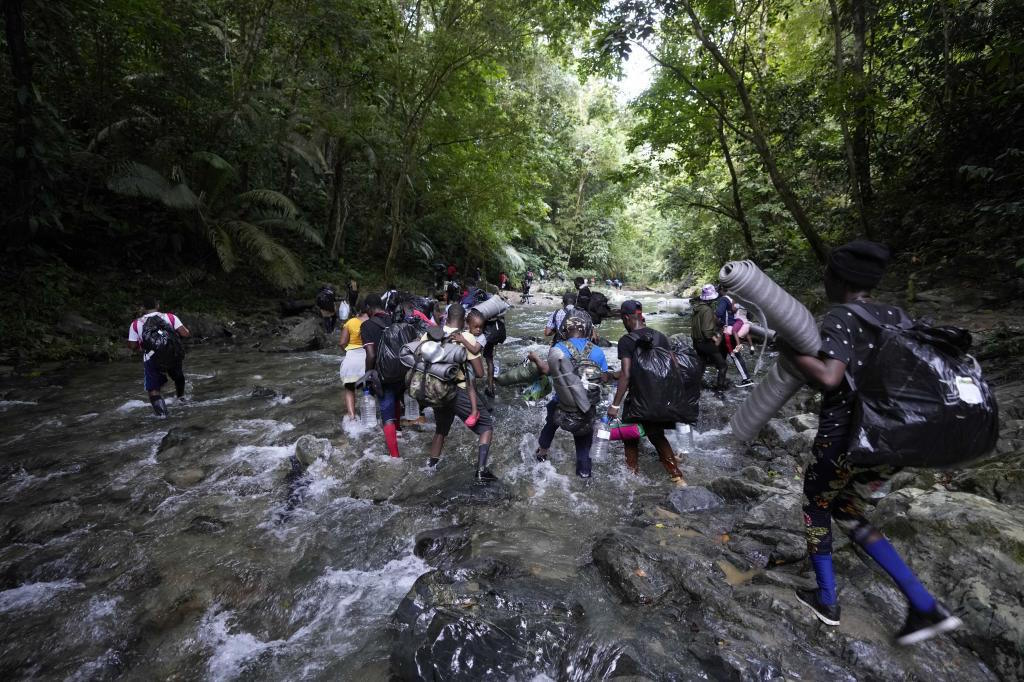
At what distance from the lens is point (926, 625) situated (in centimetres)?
237

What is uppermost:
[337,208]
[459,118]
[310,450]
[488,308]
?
[459,118]

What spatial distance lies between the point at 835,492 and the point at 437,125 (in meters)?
16.5

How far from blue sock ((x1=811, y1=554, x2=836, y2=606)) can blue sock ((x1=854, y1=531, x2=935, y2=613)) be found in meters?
0.24

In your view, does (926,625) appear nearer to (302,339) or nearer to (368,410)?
(368,410)

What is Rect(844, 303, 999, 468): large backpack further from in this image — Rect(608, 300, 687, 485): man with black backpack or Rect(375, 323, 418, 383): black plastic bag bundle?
Rect(375, 323, 418, 383): black plastic bag bundle

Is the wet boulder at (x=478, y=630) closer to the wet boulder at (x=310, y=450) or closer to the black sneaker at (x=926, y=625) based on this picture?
the black sneaker at (x=926, y=625)

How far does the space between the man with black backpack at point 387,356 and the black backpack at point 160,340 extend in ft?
9.73

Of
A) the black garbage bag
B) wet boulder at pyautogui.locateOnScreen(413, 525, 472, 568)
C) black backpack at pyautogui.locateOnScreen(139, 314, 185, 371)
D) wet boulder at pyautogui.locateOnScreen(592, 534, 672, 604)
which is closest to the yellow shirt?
black backpack at pyautogui.locateOnScreen(139, 314, 185, 371)

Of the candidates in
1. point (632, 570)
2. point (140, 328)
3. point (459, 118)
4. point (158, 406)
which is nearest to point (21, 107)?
point (140, 328)

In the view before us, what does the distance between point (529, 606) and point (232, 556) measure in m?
2.55

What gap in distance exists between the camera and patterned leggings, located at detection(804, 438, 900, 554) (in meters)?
2.44

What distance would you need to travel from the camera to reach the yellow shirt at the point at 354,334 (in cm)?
624

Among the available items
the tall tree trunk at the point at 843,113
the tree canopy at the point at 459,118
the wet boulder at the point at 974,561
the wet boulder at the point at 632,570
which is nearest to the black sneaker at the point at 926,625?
the wet boulder at the point at 974,561

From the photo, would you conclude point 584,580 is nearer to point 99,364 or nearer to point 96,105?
point 99,364
